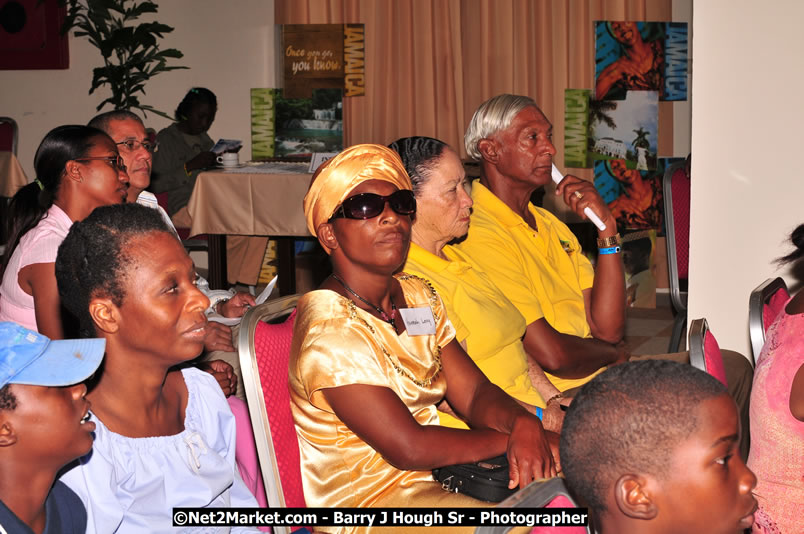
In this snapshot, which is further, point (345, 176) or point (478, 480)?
point (345, 176)

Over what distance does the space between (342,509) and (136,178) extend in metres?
2.14

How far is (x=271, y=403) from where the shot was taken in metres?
1.92

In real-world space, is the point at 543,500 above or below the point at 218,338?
above

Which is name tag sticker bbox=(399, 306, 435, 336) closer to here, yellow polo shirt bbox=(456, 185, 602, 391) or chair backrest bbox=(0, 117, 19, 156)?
yellow polo shirt bbox=(456, 185, 602, 391)

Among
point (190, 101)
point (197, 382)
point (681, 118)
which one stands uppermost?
point (190, 101)

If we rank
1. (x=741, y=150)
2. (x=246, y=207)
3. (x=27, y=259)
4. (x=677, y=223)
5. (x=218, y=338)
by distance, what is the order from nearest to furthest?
(x=27, y=259)
(x=218, y=338)
(x=741, y=150)
(x=677, y=223)
(x=246, y=207)

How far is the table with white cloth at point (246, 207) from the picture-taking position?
5.70 m

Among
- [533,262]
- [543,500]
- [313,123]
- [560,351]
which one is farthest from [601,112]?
[543,500]

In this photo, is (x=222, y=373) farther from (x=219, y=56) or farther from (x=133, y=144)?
(x=219, y=56)

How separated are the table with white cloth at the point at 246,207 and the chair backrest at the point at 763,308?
11.6 feet

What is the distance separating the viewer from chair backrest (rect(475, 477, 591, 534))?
4.00 ft

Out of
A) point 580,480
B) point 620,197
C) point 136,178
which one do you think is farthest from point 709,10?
point 620,197

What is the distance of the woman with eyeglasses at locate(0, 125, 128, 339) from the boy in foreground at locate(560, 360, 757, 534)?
6.12ft

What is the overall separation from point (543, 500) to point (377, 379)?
66cm
